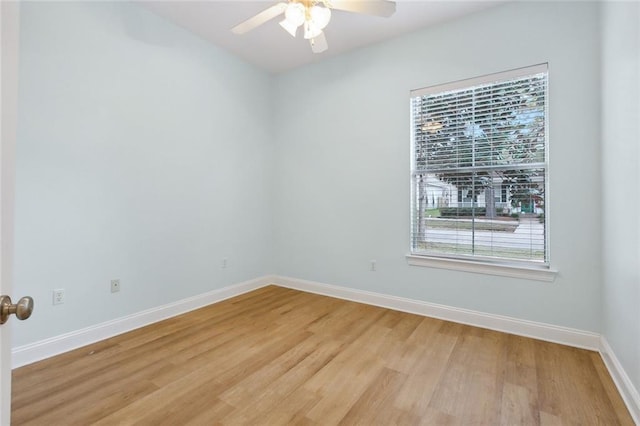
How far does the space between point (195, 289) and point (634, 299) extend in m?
3.55

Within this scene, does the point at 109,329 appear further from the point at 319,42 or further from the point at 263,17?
the point at 319,42

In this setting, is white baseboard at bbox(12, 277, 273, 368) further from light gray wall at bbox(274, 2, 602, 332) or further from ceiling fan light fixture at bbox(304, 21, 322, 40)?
ceiling fan light fixture at bbox(304, 21, 322, 40)

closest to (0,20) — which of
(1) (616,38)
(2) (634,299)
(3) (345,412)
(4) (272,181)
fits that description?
(3) (345,412)

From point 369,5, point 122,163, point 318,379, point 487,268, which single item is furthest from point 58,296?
point 487,268

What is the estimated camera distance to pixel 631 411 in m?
1.66

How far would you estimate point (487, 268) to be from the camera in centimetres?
279

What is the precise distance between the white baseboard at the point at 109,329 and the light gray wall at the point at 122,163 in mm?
59

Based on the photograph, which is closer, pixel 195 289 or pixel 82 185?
pixel 82 185

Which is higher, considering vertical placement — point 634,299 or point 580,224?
point 580,224

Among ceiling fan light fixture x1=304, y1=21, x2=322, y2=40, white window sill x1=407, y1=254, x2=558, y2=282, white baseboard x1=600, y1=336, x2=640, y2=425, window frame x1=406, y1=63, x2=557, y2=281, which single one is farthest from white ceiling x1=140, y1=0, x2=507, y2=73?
white baseboard x1=600, y1=336, x2=640, y2=425

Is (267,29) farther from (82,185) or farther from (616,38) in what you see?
(616,38)

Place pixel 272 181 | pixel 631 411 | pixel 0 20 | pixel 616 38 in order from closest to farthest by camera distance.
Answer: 1. pixel 0 20
2. pixel 631 411
3. pixel 616 38
4. pixel 272 181

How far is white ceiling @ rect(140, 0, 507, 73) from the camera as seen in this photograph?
275cm

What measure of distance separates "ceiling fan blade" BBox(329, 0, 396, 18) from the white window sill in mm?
2229
